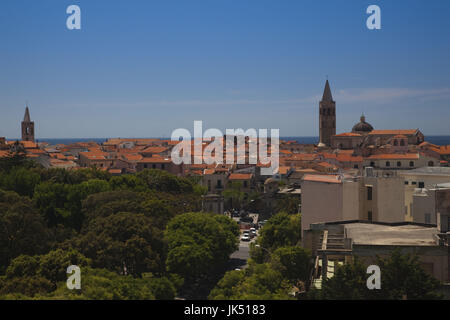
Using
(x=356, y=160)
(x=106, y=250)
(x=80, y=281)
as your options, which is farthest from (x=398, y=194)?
(x=356, y=160)

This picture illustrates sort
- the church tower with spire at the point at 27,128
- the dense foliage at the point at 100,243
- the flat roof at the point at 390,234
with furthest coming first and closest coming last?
the church tower with spire at the point at 27,128, the dense foliage at the point at 100,243, the flat roof at the point at 390,234

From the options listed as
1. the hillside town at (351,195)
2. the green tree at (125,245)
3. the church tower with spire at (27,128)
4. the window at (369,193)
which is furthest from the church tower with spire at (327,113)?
the green tree at (125,245)

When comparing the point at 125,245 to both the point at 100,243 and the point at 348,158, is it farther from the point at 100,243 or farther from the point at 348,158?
the point at 348,158

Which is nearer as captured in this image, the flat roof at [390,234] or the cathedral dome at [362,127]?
the flat roof at [390,234]

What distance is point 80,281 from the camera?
804 inches

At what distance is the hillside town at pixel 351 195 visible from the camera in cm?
2106

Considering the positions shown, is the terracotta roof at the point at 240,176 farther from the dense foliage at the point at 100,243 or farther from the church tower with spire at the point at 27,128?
the church tower with spire at the point at 27,128

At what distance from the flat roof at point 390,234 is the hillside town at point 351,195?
4 cm

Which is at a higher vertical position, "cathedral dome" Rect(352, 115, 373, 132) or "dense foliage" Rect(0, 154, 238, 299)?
"cathedral dome" Rect(352, 115, 373, 132)

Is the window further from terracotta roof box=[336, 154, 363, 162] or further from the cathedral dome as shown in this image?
the cathedral dome

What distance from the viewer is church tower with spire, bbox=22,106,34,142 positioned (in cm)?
12138

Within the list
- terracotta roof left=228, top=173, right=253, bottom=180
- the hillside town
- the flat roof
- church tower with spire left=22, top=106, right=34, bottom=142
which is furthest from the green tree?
church tower with spire left=22, top=106, right=34, bottom=142

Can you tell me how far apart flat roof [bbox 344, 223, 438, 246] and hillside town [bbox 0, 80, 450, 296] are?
35 mm
